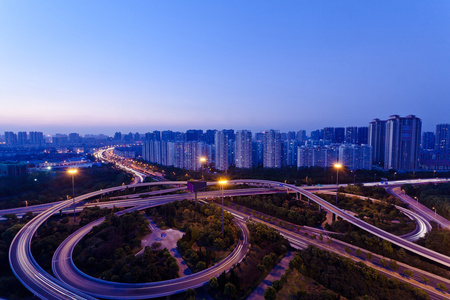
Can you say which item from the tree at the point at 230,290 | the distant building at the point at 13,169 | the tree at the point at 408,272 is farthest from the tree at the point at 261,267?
the distant building at the point at 13,169

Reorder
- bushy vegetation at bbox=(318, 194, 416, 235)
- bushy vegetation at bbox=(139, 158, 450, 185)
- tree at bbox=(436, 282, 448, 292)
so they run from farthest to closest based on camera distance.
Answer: bushy vegetation at bbox=(139, 158, 450, 185)
bushy vegetation at bbox=(318, 194, 416, 235)
tree at bbox=(436, 282, 448, 292)

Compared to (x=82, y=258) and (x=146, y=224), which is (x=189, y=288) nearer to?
(x=82, y=258)

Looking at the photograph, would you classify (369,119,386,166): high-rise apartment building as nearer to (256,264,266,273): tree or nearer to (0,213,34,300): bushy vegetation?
(256,264,266,273): tree

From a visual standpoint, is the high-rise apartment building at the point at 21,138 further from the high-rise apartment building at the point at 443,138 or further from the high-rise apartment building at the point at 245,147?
the high-rise apartment building at the point at 443,138

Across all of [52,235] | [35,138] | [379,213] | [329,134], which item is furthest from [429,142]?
[35,138]

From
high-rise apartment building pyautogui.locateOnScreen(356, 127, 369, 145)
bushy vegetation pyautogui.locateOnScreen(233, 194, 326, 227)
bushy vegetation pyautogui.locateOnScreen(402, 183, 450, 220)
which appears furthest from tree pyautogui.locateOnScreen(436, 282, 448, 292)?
high-rise apartment building pyautogui.locateOnScreen(356, 127, 369, 145)
